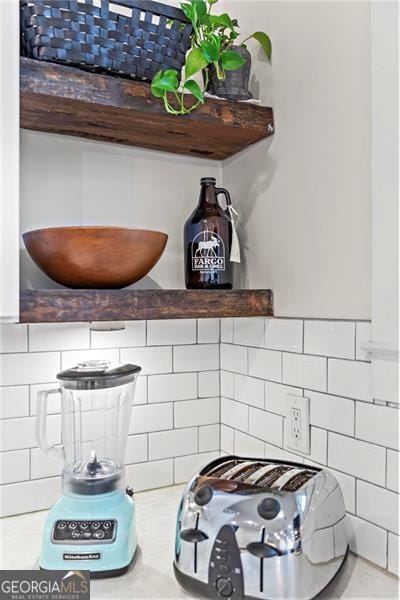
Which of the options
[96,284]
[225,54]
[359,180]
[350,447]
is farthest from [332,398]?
[225,54]

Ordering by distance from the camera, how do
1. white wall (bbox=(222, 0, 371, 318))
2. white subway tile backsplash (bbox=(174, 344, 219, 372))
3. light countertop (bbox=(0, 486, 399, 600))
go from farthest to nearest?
white subway tile backsplash (bbox=(174, 344, 219, 372))
white wall (bbox=(222, 0, 371, 318))
light countertop (bbox=(0, 486, 399, 600))

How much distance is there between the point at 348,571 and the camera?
961 mm

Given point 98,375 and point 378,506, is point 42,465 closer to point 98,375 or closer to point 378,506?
point 98,375

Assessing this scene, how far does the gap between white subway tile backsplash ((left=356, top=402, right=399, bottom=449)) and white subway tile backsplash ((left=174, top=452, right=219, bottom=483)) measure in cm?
59

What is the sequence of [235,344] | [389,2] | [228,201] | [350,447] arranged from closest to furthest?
[389,2]
[350,447]
[228,201]
[235,344]

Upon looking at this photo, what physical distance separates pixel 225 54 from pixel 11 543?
1.21 m

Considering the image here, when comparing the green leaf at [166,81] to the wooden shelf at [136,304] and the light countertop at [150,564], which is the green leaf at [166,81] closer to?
the wooden shelf at [136,304]

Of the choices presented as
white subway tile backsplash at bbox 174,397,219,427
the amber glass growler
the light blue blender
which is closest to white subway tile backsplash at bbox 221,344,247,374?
white subway tile backsplash at bbox 174,397,219,427

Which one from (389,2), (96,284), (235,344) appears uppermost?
(389,2)

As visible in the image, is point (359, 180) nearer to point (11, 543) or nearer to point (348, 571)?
point (348, 571)

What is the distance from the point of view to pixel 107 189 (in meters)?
1.33

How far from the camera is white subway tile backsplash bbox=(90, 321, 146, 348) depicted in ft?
4.36

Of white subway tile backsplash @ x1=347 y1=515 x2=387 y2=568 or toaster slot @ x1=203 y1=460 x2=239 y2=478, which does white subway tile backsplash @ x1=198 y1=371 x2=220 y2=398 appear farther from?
white subway tile backsplash @ x1=347 y1=515 x2=387 y2=568

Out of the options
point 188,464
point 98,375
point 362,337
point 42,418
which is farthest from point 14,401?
point 362,337
